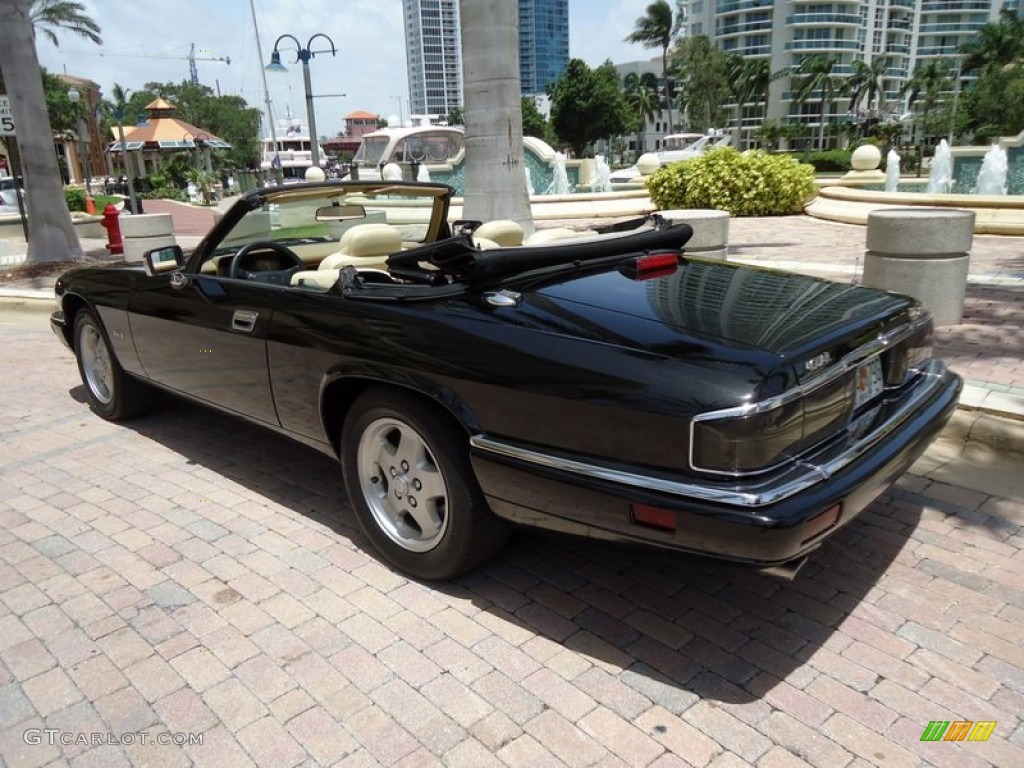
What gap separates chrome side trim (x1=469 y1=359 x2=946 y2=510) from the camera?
2266 millimetres

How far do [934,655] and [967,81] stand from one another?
310 feet

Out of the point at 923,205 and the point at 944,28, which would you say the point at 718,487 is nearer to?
the point at 923,205

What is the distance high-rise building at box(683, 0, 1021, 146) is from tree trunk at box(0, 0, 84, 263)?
8487 cm

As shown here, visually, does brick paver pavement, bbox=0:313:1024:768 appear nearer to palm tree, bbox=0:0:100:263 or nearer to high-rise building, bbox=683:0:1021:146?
palm tree, bbox=0:0:100:263

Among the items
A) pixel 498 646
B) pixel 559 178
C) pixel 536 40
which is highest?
pixel 536 40

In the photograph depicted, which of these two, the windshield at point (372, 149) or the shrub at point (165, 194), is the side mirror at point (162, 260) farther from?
the windshield at point (372, 149)

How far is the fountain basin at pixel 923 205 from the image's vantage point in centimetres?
1184

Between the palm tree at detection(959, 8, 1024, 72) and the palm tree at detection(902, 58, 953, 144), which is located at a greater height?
the palm tree at detection(959, 8, 1024, 72)

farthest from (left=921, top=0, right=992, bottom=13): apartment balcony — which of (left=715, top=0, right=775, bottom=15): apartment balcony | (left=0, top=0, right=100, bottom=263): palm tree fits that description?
(left=0, top=0, right=100, bottom=263): palm tree

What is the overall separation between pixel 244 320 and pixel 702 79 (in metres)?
83.0

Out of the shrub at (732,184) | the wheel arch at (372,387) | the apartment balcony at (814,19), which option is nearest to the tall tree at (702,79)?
the apartment balcony at (814,19)

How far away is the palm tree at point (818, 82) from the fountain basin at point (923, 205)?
73.2m

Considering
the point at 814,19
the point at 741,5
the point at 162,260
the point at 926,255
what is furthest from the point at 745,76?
the point at 162,260

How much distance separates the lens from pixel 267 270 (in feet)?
13.6
